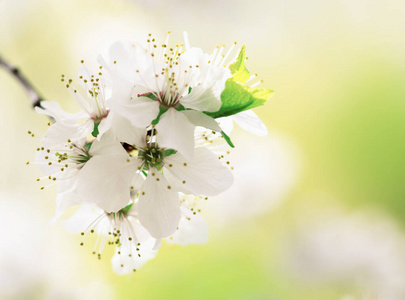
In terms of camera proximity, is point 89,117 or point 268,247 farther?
point 268,247

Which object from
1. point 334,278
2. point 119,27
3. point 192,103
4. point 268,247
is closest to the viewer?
point 192,103

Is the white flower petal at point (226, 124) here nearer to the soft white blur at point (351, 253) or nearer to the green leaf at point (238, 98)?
the green leaf at point (238, 98)

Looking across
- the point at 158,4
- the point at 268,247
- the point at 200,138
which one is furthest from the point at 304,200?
the point at 200,138

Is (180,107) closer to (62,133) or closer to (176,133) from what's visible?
(176,133)

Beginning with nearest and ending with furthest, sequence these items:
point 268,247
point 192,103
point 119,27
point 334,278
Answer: point 192,103 < point 334,278 < point 268,247 < point 119,27

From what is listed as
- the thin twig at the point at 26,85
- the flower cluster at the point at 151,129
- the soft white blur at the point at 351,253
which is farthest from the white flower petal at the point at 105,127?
the soft white blur at the point at 351,253

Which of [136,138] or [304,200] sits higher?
[136,138]

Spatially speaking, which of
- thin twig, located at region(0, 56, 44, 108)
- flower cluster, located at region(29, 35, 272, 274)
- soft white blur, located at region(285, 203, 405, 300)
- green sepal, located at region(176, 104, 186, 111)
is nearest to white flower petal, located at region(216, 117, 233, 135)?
flower cluster, located at region(29, 35, 272, 274)

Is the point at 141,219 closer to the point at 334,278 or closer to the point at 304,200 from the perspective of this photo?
the point at 334,278
